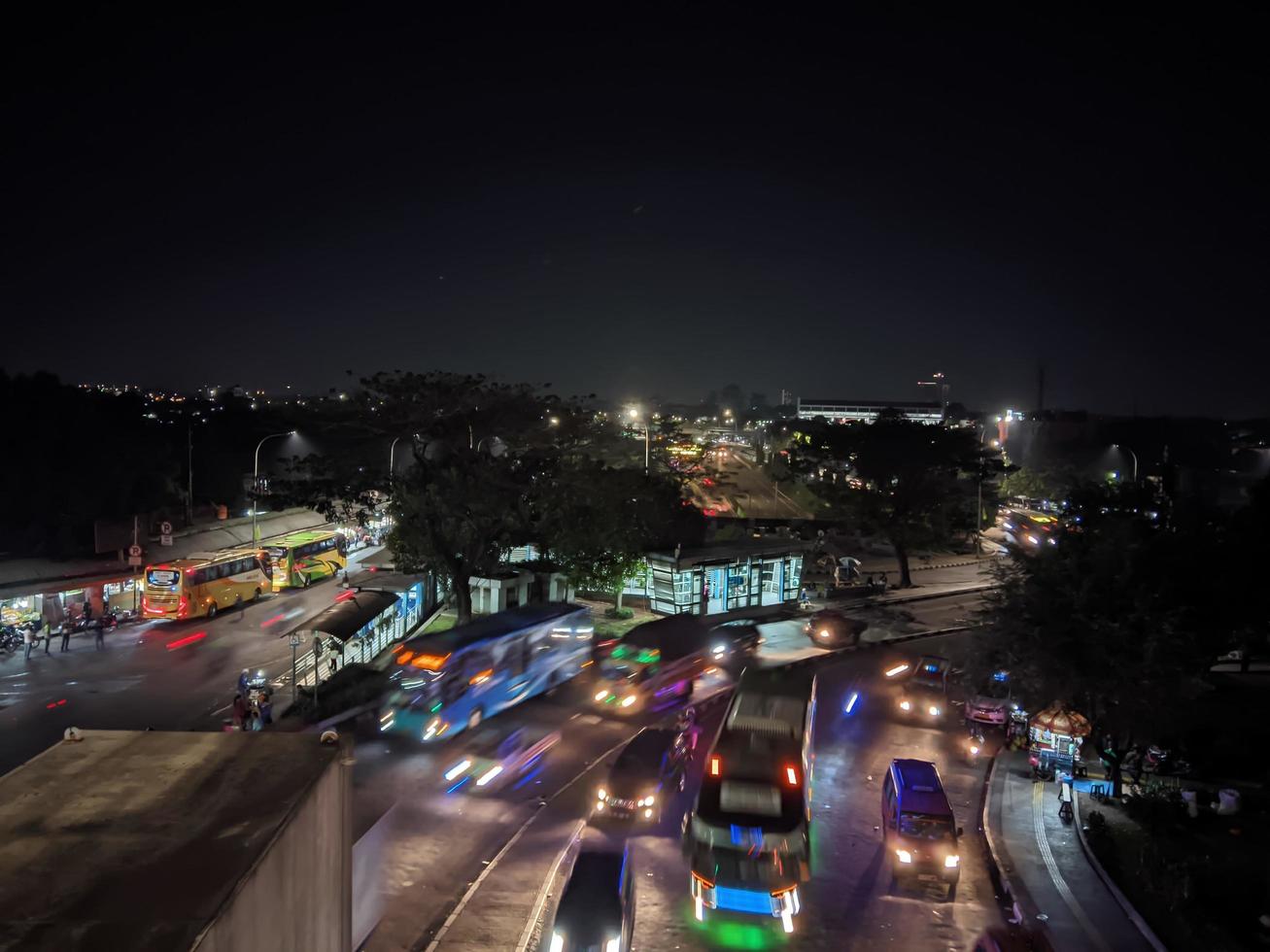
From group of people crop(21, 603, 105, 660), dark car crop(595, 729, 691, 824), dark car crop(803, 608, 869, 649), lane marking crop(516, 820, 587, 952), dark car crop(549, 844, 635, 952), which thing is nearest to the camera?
dark car crop(549, 844, 635, 952)

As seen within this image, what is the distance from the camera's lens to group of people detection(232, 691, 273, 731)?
1560cm

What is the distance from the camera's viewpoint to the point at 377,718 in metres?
16.9

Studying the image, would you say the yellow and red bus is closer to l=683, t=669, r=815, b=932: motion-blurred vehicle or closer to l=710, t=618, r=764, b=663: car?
l=710, t=618, r=764, b=663: car

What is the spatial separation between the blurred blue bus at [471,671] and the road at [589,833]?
0.44 metres

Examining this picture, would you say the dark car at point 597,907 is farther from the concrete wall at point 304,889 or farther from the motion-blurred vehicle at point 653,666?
the motion-blurred vehicle at point 653,666

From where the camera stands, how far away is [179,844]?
373cm

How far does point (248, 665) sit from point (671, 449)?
105 feet

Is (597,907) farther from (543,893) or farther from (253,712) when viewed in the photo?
(253,712)

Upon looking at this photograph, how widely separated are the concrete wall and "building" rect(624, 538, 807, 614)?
23.1m

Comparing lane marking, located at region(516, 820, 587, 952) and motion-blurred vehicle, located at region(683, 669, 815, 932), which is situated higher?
motion-blurred vehicle, located at region(683, 669, 815, 932)

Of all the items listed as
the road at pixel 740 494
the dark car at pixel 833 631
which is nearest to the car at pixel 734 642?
the dark car at pixel 833 631

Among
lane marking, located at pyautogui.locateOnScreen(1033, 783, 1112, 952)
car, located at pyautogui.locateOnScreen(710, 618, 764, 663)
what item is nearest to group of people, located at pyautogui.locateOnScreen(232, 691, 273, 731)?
car, located at pyautogui.locateOnScreen(710, 618, 764, 663)

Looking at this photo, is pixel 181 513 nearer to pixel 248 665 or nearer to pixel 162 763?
pixel 248 665

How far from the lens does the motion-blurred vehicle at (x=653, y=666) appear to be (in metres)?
19.5
